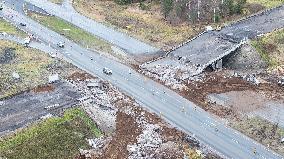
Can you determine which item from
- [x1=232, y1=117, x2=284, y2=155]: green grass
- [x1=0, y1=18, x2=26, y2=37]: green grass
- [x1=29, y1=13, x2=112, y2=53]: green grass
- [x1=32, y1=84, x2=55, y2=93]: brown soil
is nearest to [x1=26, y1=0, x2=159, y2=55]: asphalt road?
[x1=29, y1=13, x2=112, y2=53]: green grass

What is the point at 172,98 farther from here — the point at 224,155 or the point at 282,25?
the point at 282,25

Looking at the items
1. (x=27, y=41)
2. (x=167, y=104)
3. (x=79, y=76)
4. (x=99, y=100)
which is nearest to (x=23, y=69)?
(x=79, y=76)

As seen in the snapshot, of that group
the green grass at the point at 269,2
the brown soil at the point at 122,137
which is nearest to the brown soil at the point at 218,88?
the brown soil at the point at 122,137

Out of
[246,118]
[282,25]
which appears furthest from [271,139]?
[282,25]

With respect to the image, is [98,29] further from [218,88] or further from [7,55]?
[218,88]

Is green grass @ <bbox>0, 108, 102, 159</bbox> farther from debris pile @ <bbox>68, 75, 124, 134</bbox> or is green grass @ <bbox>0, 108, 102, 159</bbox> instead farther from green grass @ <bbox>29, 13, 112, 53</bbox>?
green grass @ <bbox>29, 13, 112, 53</bbox>

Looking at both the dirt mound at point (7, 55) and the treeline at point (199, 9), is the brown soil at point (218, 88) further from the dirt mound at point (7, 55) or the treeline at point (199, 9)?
the dirt mound at point (7, 55)
